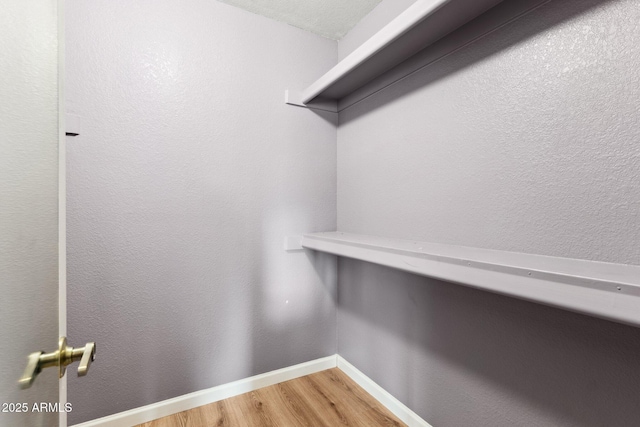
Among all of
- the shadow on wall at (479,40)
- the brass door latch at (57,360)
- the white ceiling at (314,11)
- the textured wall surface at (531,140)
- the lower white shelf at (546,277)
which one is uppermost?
the white ceiling at (314,11)

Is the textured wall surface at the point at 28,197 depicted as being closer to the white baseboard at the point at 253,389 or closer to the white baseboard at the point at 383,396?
the white baseboard at the point at 253,389

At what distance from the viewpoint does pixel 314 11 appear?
1697mm

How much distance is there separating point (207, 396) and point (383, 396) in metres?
1.00

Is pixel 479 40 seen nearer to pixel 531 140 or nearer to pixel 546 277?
pixel 531 140

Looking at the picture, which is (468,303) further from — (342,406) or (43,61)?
(43,61)

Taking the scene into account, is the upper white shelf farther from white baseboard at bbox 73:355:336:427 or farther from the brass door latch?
white baseboard at bbox 73:355:336:427

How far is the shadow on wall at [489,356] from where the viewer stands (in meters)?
0.81

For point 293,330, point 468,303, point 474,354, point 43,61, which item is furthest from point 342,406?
point 43,61

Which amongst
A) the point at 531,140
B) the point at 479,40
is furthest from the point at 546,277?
the point at 479,40

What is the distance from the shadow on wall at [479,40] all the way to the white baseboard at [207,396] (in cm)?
175

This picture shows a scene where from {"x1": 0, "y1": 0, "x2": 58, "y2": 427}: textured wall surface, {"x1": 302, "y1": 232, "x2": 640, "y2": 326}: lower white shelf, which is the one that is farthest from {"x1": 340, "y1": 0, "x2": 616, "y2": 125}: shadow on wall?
{"x1": 0, "y1": 0, "x2": 58, "y2": 427}: textured wall surface

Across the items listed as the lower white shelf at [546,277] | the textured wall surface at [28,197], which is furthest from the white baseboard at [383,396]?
the textured wall surface at [28,197]

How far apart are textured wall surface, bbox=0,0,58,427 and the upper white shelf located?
1.07 m

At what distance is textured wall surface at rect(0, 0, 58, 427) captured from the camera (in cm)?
36
